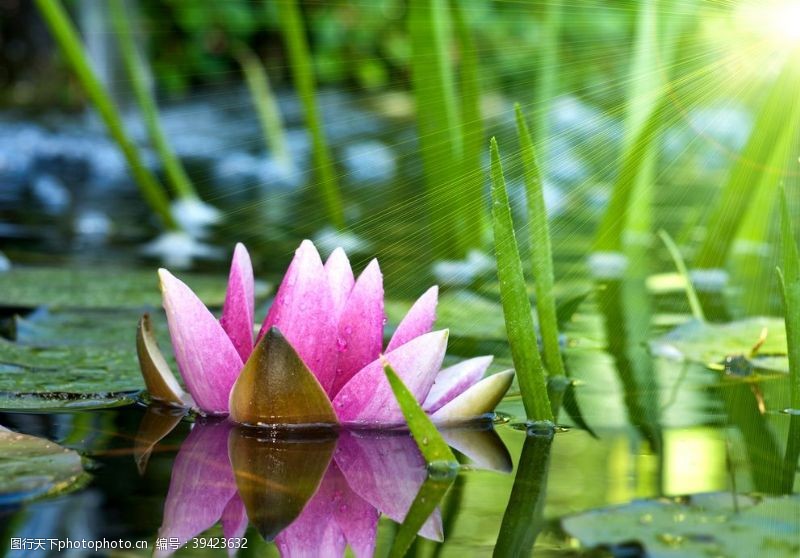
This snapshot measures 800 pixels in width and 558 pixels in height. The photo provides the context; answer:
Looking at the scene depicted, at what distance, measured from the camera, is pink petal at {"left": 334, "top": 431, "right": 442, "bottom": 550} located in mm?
852

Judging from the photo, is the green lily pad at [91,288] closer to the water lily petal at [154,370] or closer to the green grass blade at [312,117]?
the green grass blade at [312,117]

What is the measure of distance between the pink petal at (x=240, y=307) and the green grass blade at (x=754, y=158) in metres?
1.00

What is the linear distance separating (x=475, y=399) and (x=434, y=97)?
1.13 metres

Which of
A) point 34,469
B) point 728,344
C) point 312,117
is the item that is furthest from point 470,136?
point 34,469

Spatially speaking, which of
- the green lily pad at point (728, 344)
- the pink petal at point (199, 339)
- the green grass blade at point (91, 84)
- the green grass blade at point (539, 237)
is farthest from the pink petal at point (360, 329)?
the green grass blade at point (91, 84)

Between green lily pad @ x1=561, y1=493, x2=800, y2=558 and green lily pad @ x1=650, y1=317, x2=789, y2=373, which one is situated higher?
green lily pad @ x1=650, y1=317, x2=789, y2=373

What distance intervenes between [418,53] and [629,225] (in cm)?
73

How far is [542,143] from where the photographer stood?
8.56 feet

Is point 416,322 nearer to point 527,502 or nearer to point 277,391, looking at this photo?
point 277,391

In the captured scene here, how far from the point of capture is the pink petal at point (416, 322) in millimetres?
1113

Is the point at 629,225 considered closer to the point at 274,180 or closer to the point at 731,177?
the point at 731,177

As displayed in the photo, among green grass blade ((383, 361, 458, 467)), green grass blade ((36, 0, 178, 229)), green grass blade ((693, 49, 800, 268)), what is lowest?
green grass blade ((383, 361, 458, 467))

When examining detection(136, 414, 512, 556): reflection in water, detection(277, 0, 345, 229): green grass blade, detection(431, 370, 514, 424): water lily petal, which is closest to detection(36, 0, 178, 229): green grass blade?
detection(277, 0, 345, 229): green grass blade

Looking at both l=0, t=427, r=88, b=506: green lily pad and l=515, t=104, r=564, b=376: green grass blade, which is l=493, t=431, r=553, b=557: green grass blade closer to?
l=515, t=104, r=564, b=376: green grass blade
